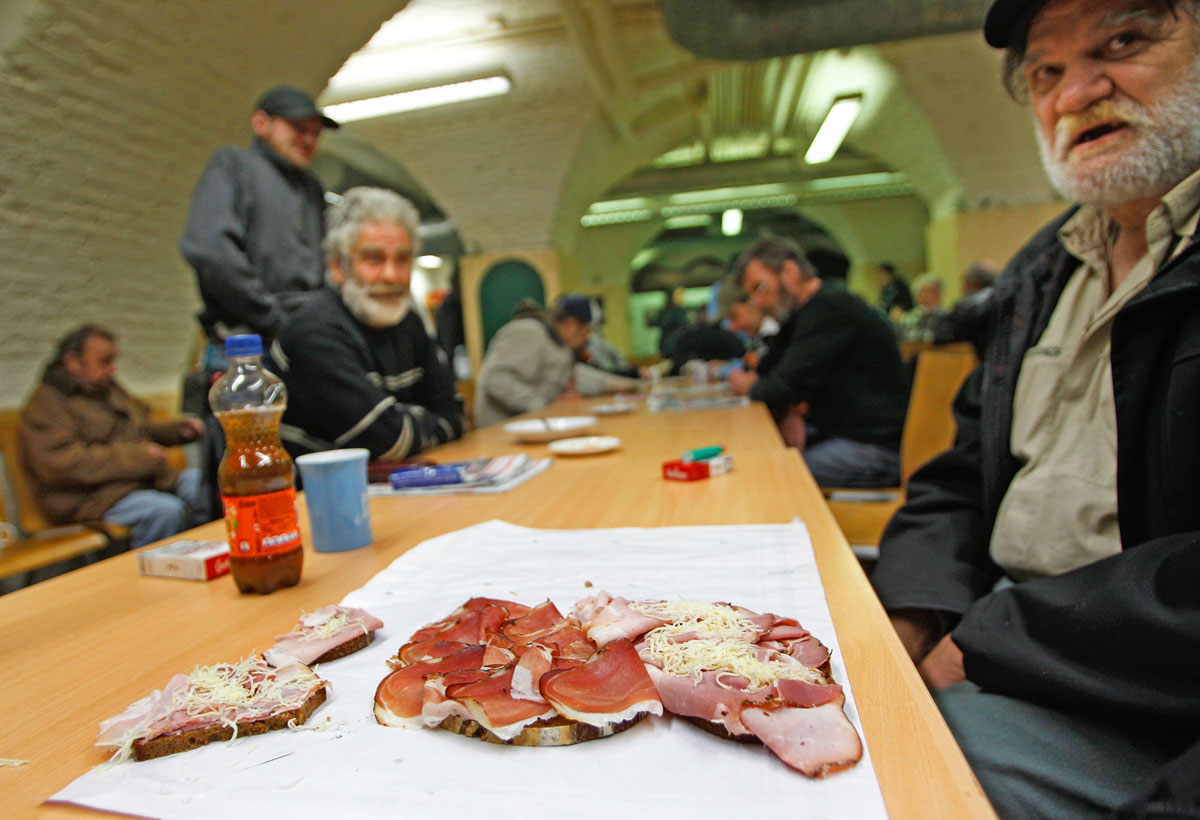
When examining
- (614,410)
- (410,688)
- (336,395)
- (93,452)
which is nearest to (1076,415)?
(410,688)

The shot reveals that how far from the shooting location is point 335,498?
1.09 metres

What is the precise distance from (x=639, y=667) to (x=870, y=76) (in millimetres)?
8126

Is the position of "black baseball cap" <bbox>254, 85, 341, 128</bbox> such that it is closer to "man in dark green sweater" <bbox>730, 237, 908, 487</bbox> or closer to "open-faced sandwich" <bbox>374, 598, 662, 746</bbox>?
"man in dark green sweater" <bbox>730, 237, 908, 487</bbox>

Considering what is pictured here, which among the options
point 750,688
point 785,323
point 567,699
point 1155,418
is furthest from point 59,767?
point 785,323

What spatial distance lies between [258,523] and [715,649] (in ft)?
2.03

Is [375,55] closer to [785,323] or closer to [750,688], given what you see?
[785,323]

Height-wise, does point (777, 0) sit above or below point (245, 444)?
above

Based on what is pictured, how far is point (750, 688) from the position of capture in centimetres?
54

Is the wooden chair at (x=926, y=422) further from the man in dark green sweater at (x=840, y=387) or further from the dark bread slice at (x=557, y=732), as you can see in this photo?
the dark bread slice at (x=557, y=732)

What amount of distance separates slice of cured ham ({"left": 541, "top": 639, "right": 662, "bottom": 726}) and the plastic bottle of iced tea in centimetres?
51

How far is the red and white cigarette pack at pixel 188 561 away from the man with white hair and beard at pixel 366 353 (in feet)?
3.07

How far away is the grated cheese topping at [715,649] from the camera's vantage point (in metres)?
0.56

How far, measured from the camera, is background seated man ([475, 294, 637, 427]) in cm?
399

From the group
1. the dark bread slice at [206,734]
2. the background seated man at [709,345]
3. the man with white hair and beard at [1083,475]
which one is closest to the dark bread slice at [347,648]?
the dark bread slice at [206,734]
